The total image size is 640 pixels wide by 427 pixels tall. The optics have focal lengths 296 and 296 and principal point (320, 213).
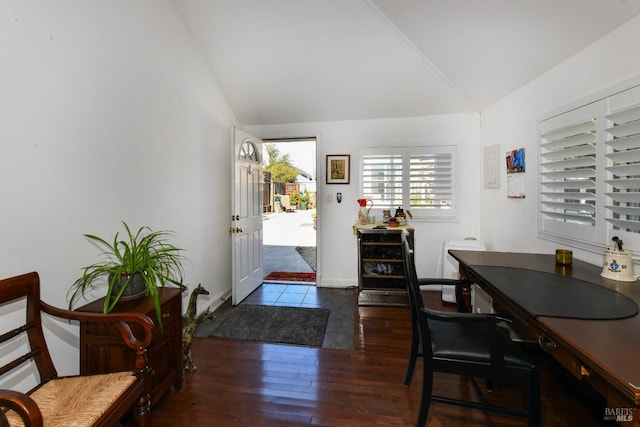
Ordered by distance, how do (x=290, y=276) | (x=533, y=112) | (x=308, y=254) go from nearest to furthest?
1. (x=533, y=112)
2. (x=290, y=276)
3. (x=308, y=254)

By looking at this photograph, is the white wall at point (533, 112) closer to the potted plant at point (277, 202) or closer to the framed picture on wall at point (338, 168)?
the framed picture on wall at point (338, 168)

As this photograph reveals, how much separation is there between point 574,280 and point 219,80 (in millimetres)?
3583

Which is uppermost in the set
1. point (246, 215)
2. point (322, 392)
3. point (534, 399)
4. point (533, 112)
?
point (533, 112)

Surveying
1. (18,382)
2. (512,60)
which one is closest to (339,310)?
(18,382)

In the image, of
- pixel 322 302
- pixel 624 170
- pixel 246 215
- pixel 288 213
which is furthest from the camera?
pixel 288 213

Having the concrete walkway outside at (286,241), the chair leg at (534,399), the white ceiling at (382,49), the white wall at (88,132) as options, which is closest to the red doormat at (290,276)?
the concrete walkway outside at (286,241)

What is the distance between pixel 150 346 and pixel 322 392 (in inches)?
42.7

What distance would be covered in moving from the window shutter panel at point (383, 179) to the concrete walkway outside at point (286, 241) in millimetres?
1829

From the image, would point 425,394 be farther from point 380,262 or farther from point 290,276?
point 290,276

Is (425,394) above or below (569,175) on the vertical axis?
below

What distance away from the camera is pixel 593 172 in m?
1.88

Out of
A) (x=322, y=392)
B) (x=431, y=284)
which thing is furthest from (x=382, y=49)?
(x=322, y=392)

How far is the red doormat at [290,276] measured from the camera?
441cm

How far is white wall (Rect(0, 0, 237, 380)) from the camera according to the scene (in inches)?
55.0
